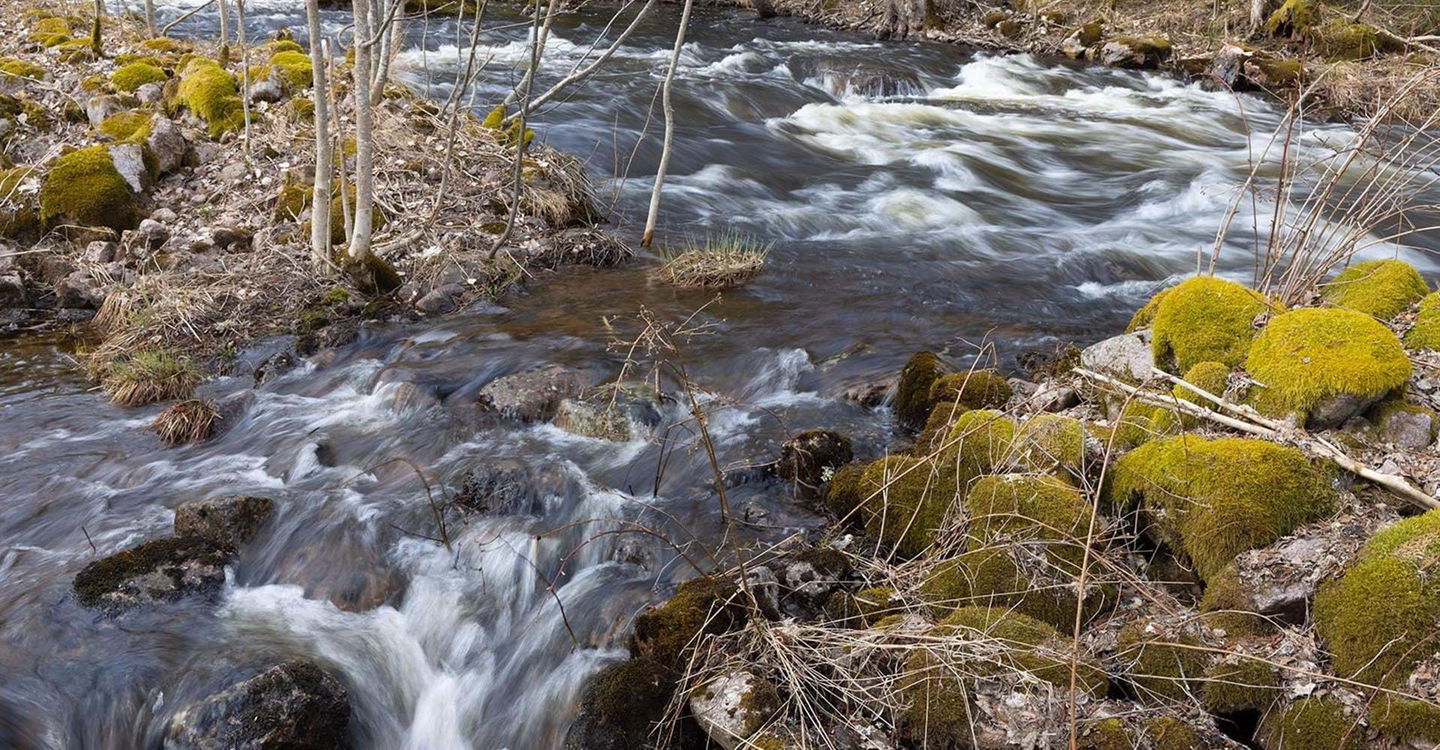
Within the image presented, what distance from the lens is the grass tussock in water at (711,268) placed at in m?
8.85

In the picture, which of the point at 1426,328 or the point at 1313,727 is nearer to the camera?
the point at 1313,727

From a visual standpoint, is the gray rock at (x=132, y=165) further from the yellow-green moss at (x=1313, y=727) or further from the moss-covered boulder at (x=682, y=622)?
the yellow-green moss at (x=1313, y=727)

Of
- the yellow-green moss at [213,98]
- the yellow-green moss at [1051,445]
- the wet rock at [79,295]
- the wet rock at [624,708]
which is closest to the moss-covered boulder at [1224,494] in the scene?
the yellow-green moss at [1051,445]

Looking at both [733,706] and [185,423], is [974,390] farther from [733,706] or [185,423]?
[185,423]

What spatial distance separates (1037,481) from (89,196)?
879cm

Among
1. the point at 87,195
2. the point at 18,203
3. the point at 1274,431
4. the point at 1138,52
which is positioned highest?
the point at 1138,52

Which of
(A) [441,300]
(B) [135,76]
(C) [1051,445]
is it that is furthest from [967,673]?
(B) [135,76]

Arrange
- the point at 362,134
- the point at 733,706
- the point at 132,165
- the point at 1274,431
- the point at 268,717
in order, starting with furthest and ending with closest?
1. the point at 132,165
2. the point at 362,134
3. the point at 1274,431
4. the point at 268,717
5. the point at 733,706

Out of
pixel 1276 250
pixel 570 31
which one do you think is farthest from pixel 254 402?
pixel 570 31

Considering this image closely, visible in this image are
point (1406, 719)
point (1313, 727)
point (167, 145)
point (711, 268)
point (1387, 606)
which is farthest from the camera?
point (167, 145)

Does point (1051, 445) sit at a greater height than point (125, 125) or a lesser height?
lesser

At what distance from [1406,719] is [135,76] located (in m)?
13.2

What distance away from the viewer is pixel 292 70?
1134 cm

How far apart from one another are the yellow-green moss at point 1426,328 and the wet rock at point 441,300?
6735mm
